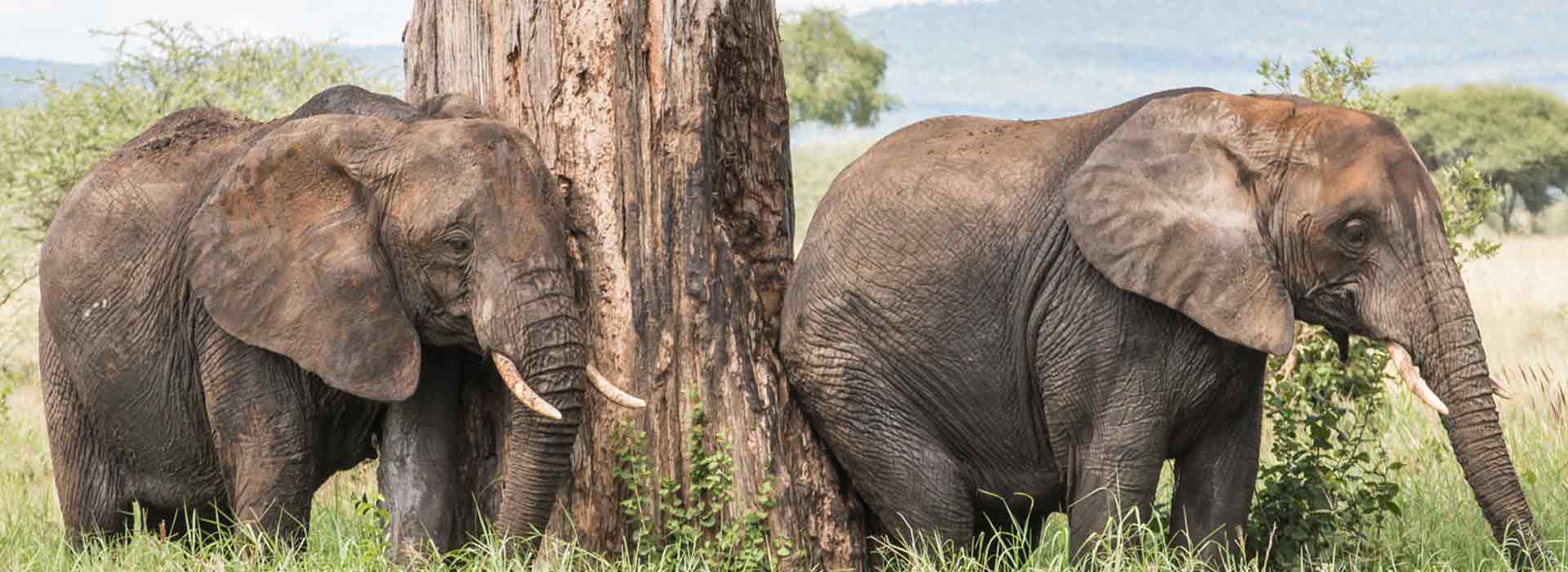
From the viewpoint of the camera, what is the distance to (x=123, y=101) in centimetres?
1381

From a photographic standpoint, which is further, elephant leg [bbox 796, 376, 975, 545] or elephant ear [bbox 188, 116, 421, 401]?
elephant leg [bbox 796, 376, 975, 545]

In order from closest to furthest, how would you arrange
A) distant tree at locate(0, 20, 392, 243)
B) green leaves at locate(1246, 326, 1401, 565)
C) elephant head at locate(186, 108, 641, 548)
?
elephant head at locate(186, 108, 641, 548) < green leaves at locate(1246, 326, 1401, 565) < distant tree at locate(0, 20, 392, 243)

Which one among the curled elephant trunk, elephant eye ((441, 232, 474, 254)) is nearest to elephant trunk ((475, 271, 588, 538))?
elephant eye ((441, 232, 474, 254))

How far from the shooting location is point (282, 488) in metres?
5.03

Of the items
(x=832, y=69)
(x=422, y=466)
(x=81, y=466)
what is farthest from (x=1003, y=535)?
(x=832, y=69)

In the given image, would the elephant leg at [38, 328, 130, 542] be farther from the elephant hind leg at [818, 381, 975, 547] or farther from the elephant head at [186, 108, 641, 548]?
the elephant hind leg at [818, 381, 975, 547]

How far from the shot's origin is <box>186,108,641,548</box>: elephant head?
4730mm

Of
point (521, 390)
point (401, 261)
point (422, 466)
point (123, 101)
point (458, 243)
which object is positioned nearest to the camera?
point (521, 390)

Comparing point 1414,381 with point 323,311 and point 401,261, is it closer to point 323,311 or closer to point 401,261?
point 401,261

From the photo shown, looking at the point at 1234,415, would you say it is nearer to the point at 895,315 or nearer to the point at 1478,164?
the point at 895,315

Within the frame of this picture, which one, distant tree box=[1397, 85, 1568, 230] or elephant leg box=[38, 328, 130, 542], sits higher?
elephant leg box=[38, 328, 130, 542]

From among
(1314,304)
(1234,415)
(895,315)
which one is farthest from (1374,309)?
(895,315)

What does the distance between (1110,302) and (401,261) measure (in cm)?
202

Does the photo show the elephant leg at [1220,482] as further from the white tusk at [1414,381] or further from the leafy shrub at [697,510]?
the leafy shrub at [697,510]
